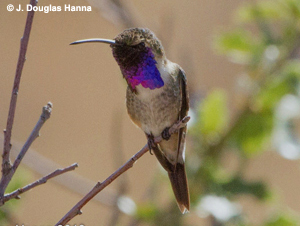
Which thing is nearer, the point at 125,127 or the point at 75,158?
the point at 75,158

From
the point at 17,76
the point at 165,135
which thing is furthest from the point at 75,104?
the point at 17,76

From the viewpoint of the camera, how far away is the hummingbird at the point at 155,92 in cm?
189

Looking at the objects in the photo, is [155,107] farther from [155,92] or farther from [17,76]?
[17,76]

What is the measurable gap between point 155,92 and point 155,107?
7 centimetres

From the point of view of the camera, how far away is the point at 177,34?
6156mm

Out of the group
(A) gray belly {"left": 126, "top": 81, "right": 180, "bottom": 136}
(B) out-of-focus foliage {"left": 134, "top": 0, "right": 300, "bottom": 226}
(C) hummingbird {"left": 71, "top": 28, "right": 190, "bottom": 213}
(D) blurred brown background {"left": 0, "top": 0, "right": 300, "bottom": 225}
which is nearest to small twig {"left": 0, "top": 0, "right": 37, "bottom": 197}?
(C) hummingbird {"left": 71, "top": 28, "right": 190, "bottom": 213}

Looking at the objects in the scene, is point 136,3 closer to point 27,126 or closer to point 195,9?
point 195,9

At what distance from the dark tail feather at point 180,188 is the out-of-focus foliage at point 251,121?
13.5 inches

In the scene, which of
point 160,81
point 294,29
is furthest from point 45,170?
point 294,29

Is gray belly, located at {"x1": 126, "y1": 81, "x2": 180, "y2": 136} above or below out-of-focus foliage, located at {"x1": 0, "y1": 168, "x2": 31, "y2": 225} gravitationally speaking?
above

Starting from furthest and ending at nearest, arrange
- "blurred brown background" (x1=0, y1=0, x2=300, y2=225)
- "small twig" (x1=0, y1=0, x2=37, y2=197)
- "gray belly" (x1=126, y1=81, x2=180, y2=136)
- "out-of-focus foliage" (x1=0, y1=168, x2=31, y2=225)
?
1. "blurred brown background" (x1=0, y1=0, x2=300, y2=225)
2. "out-of-focus foliage" (x1=0, y1=168, x2=31, y2=225)
3. "gray belly" (x1=126, y1=81, x2=180, y2=136)
4. "small twig" (x1=0, y1=0, x2=37, y2=197)

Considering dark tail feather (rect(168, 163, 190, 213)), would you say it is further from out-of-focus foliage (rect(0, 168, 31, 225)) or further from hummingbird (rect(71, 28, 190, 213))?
out-of-focus foliage (rect(0, 168, 31, 225))

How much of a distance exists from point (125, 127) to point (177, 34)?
1.54 m

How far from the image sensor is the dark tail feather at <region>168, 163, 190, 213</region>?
198cm
